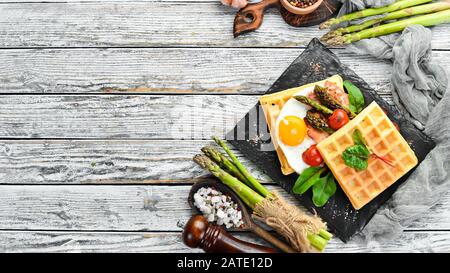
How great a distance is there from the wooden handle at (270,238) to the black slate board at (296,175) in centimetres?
24

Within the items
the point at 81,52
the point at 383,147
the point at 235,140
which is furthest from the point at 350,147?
the point at 81,52

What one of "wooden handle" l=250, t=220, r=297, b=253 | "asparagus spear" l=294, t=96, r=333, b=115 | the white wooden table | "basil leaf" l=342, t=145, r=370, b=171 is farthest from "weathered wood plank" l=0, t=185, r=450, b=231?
"asparagus spear" l=294, t=96, r=333, b=115

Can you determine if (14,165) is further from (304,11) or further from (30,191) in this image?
(304,11)

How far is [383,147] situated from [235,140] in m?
0.74

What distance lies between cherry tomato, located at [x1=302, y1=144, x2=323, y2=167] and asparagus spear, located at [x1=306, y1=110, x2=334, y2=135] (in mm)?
111

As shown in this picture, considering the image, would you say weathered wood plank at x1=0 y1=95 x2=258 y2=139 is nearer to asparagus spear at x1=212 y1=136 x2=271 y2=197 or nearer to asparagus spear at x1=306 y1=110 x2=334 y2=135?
asparagus spear at x1=212 y1=136 x2=271 y2=197

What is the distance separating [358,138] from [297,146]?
30 cm

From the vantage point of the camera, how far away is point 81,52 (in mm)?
2607

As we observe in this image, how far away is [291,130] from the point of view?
90.0 inches

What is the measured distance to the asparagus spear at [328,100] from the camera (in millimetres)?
2330

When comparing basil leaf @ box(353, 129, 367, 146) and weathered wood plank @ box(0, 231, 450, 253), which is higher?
basil leaf @ box(353, 129, 367, 146)

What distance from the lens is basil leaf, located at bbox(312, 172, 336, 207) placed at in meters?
2.34

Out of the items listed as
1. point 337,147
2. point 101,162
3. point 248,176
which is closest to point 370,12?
point 337,147

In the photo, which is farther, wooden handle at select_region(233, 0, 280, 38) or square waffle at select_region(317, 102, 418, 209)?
wooden handle at select_region(233, 0, 280, 38)
